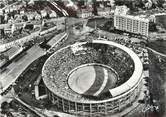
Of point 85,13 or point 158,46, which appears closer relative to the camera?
point 158,46

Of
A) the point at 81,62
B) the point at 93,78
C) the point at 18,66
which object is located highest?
the point at 81,62

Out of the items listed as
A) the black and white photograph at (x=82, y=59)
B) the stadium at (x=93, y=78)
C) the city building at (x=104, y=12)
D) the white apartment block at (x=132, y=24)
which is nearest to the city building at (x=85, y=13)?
the black and white photograph at (x=82, y=59)

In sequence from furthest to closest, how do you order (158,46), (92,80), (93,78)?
(158,46) < (93,78) < (92,80)

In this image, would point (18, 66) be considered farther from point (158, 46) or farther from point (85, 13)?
point (158, 46)

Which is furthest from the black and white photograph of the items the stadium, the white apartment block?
the white apartment block

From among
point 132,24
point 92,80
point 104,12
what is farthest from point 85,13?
point 92,80

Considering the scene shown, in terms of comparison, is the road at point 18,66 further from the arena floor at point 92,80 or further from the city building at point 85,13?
the city building at point 85,13
